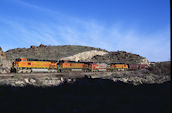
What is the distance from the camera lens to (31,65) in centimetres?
3419

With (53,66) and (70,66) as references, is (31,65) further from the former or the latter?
(70,66)

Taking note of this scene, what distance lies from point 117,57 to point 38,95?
250 feet

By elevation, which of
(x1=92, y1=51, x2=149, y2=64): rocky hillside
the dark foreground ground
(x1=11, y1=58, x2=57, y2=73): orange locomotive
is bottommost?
the dark foreground ground

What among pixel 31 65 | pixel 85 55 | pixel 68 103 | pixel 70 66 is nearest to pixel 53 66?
pixel 70 66

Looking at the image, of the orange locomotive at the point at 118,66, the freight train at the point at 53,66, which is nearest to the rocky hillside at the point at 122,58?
the orange locomotive at the point at 118,66

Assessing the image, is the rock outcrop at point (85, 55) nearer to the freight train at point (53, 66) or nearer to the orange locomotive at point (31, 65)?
the freight train at point (53, 66)

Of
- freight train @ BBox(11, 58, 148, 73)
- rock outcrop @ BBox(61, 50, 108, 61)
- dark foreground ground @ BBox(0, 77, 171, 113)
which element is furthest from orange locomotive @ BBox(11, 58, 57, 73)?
rock outcrop @ BBox(61, 50, 108, 61)

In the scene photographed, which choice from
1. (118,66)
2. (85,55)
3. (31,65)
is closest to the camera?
(31,65)

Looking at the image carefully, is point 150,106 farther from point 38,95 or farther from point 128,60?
point 128,60

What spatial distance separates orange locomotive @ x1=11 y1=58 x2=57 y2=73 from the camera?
32.3m

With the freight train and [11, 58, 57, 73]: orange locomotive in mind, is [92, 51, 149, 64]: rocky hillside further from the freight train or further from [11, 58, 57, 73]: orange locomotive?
[11, 58, 57, 73]: orange locomotive

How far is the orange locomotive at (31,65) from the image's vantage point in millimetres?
32344

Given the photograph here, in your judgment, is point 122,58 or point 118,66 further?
point 122,58

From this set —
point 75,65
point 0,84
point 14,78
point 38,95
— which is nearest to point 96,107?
point 38,95
